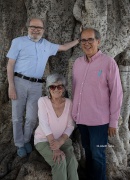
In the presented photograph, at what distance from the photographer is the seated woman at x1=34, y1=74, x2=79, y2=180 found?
2906 millimetres

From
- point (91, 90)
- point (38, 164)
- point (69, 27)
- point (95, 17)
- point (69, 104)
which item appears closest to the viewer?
point (91, 90)

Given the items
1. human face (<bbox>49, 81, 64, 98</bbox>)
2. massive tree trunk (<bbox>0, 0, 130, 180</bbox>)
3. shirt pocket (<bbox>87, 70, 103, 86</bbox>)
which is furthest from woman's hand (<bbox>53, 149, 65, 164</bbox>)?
shirt pocket (<bbox>87, 70, 103, 86</bbox>)

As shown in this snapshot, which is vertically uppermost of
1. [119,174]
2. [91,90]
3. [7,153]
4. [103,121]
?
[91,90]

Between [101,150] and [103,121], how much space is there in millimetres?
365

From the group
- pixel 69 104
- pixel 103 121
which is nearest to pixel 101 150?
pixel 103 121

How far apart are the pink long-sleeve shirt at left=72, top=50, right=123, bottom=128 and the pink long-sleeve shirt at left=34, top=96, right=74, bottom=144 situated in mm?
163

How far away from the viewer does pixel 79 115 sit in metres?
2.97

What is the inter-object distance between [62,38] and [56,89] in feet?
4.33

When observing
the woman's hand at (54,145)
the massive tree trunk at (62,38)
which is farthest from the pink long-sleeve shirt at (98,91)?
the massive tree trunk at (62,38)

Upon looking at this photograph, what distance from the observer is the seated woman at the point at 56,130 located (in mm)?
2906

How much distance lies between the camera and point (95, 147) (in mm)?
2984

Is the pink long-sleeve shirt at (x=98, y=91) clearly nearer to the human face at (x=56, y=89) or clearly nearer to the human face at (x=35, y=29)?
the human face at (x=56, y=89)

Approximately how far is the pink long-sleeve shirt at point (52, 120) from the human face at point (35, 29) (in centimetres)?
78

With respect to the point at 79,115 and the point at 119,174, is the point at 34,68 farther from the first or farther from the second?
the point at 119,174
